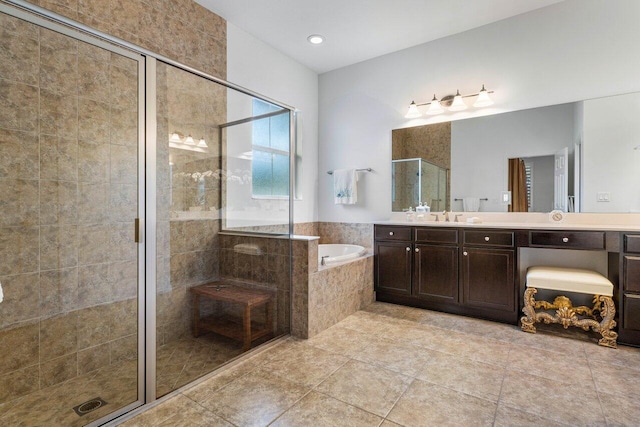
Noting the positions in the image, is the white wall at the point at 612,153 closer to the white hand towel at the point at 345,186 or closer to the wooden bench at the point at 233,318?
the white hand towel at the point at 345,186

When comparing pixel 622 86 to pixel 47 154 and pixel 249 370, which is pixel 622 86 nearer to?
pixel 249 370

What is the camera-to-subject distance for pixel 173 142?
2041mm

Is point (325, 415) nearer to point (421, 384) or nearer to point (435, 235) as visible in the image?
point (421, 384)

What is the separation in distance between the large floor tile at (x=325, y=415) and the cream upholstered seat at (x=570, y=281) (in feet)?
6.15

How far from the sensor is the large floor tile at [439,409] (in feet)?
5.19

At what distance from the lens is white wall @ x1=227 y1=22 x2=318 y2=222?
3316 mm

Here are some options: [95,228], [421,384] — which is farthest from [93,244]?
[421,384]

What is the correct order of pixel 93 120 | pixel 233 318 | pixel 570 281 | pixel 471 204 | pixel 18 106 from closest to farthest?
pixel 18 106
pixel 93 120
pixel 233 318
pixel 570 281
pixel 471 204

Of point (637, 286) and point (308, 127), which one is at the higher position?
point (308, 127)

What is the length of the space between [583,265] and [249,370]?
3027 mm

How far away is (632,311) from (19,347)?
13.0 ft

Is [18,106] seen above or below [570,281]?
above

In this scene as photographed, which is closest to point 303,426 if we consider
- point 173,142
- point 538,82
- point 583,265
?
point 173,142

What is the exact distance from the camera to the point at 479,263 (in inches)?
116
